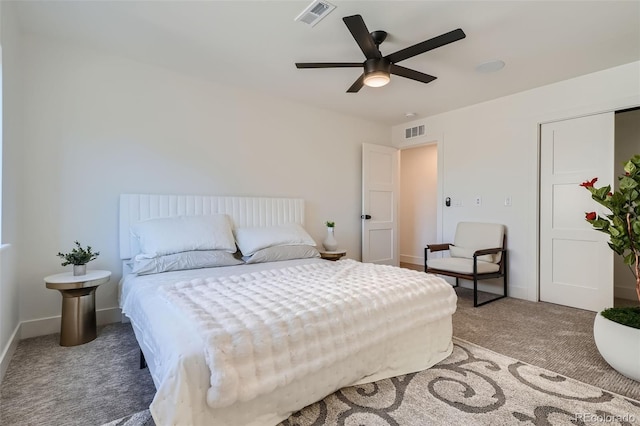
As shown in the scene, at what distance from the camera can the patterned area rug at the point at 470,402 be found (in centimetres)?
154

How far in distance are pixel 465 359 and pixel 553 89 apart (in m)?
3.30

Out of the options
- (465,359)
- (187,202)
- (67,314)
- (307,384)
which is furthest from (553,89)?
(67,314)

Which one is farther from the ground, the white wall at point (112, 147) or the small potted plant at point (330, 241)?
the white wall at point (112, 147)

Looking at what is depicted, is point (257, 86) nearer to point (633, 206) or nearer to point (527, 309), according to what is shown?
point (633, 206)

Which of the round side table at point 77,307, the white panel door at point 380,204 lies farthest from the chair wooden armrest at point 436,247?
the round side table at point 77,307

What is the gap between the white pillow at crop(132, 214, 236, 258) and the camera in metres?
2.67

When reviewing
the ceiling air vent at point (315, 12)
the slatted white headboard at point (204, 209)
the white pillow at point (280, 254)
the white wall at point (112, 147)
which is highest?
the ceiling air vent at point (315, 12)

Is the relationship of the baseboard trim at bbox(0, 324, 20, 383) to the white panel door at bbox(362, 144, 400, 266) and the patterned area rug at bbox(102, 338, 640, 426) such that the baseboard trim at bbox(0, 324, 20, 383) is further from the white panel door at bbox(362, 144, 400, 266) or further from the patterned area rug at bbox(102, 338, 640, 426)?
the white panel door at bbox(362, 144, 400, 266)

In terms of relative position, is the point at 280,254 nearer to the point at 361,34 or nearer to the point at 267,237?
the point at 267,237

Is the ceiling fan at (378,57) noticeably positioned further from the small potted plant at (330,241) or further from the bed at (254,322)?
the small potted plant at (330,241)

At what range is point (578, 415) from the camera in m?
1.58

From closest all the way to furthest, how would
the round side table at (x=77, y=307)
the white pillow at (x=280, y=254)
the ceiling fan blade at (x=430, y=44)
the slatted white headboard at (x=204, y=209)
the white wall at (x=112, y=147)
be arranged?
the ceiling fan blade at (x=430, y=44) < the round side table at (x=77, y=307) < the white wall at (x=112, y=147) < the slatted white headboard at (x=204, y=209) < the white pillow at (x=280, y=254)

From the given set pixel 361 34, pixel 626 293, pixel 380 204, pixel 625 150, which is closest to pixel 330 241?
pixel 380 204

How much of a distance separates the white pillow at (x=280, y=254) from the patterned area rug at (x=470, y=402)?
1573mm
